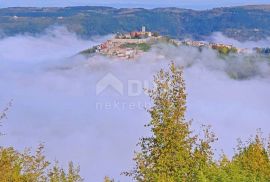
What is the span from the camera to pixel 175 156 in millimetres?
29922

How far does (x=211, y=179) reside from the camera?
94.9ft

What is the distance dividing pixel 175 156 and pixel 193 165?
1237 millimetres

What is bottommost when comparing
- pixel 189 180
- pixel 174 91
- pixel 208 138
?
pixel 189 180

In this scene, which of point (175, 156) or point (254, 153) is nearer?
point (175, 156)

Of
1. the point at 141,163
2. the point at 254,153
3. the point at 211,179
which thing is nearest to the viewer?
the point at 211,179

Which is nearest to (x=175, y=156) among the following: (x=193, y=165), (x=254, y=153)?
(x=193, y=165)

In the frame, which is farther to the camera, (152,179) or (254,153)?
(254,153)

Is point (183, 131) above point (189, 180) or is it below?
above

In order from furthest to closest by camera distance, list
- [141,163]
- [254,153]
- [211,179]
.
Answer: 1. [254,153]
2. [141,163]
3. [211,179]

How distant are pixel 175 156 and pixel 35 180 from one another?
707 cm

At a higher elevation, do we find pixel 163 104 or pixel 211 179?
pixel 163 104

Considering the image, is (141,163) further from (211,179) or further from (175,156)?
(211,179)

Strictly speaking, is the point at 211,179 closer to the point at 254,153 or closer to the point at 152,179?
the point at 152,179

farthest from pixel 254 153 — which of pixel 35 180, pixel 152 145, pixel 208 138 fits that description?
pixel 35 180
